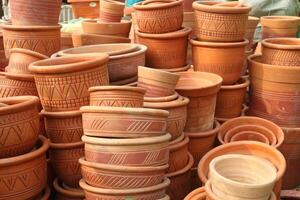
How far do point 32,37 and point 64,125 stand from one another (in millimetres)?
631

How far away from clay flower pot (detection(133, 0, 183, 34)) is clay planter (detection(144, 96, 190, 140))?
23.4 inches

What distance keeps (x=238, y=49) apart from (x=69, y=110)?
4.05 ft

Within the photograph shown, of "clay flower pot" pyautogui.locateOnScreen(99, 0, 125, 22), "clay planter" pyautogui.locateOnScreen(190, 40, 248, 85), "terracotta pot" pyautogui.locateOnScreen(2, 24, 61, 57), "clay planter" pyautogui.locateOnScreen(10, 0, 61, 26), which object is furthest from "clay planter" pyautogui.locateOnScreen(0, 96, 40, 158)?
"clay flower pot" pyautogui.locateOnScreen(99, 0, 125, 22)

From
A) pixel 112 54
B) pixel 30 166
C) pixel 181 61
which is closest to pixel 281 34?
pixel 181 61

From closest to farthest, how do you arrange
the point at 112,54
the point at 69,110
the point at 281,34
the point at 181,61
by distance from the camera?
the point at 69,110, the point at 112,54, the point at 181,61, the point at 281,34

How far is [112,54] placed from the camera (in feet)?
7.70

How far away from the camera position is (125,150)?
1.76 m

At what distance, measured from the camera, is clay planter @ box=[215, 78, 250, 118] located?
2.80 metres

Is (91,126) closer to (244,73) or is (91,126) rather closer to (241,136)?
(241,136)

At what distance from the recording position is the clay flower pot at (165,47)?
2691 millimetres

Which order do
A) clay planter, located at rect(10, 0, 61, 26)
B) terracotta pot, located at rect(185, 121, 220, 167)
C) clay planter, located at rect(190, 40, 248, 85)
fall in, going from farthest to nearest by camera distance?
clay planter, located at rect(190, 40, 248, 85)
terracotta pot, located at rect(185, 121, 220, 167)
clay planter, located at rect(10, 0, 61, 26)

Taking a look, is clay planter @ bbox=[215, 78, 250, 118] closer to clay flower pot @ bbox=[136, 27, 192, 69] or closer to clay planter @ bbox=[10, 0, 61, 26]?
→ clay flower pot @ bbox=[136, 27, 192, 69]

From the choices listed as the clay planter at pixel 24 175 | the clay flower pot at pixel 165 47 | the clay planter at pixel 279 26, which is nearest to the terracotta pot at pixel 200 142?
the clay flower pot at pixel 165 47

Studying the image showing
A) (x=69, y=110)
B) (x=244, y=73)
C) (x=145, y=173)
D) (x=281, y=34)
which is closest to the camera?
(x=145, y=173)
